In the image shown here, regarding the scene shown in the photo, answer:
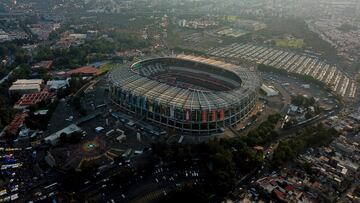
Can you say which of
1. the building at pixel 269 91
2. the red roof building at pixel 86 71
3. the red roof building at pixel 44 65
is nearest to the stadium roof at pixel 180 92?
the building at pixel 269 91

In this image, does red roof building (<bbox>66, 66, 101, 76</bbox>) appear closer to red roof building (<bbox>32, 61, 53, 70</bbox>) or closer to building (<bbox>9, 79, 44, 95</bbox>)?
red roof building (<bbox>32, 61, 53, 70</bbox>)

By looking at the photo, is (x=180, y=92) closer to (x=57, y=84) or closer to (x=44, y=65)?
(x=57, y=84)

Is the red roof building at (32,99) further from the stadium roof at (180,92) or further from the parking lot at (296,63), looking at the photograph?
the parking lot at (296,63)

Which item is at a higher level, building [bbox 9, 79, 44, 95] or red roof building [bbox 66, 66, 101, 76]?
building [bbox 9, 79, 44, 95]

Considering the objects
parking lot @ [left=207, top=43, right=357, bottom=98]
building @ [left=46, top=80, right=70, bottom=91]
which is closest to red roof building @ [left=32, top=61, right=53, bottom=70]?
building @ [left=46, top=80, right=70, bottom=91]

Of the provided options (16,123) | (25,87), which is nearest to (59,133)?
(16,123)
